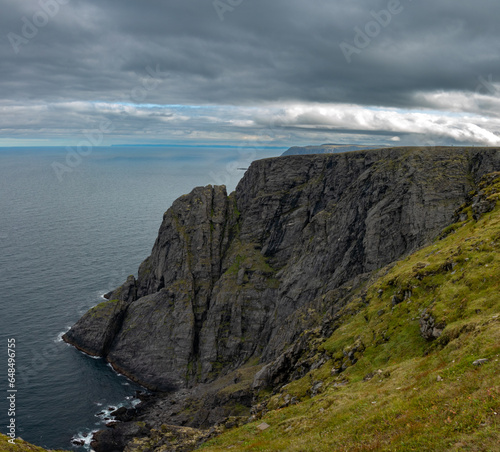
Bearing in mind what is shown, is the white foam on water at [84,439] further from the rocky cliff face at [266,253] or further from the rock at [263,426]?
the rock at [263,426]

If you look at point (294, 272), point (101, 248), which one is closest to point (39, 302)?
point (101, 248)

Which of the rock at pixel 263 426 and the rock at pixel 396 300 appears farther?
the rock at pixel 396 300

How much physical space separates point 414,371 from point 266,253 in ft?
309

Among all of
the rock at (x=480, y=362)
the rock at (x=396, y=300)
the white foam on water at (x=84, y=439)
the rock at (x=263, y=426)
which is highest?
the rock at (x=480, y=362)

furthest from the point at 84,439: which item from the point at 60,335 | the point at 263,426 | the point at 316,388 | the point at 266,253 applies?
the point at 266,253

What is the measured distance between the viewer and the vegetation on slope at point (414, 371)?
66.6 ft

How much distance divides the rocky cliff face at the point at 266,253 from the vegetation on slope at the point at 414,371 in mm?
32871

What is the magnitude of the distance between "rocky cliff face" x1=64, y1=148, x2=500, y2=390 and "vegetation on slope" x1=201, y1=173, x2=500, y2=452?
108 ft

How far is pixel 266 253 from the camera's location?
4850 inches

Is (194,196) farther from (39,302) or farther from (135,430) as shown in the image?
(135,430)

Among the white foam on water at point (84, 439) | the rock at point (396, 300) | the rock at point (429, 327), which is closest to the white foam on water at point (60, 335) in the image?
the white foam on water at point (84, 439)

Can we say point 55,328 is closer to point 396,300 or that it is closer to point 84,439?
point 84,439

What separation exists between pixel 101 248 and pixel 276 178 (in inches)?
3928

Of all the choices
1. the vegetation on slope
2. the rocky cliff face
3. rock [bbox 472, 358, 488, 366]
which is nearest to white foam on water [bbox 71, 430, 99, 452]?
the rocky cliff face
